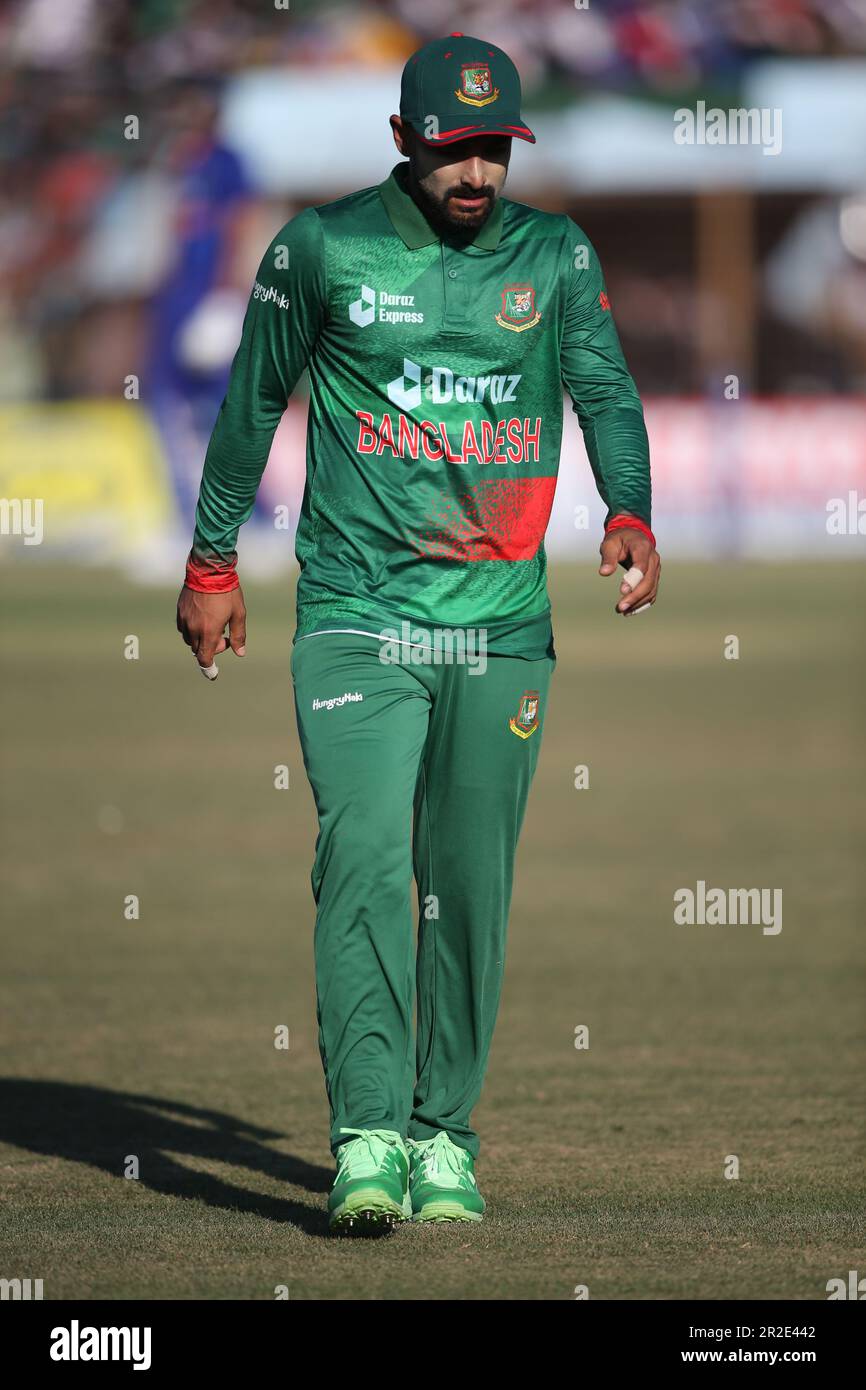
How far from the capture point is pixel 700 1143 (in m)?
6.14

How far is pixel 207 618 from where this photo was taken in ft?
17.2

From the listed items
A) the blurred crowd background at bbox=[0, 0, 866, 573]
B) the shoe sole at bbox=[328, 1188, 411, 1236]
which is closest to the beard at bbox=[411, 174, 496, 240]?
the shoe sole at bbox=[328, 1188, 411, 1236]

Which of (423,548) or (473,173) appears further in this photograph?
(423,548)

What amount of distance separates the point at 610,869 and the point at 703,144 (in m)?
32.1

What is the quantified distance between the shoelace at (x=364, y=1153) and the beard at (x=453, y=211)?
72.3 inches

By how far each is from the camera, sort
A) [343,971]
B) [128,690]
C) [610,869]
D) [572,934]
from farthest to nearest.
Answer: [128,690], [610,869], [572,934], [343,971]

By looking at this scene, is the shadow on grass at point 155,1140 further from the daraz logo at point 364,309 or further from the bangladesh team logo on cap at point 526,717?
the daraz logo at point 364,309

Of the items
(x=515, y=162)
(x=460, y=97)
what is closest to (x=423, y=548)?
(x=460, y=97)

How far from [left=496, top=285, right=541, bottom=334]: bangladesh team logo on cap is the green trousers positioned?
2.28ft

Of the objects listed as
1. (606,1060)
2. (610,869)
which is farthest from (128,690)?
(606,1060)

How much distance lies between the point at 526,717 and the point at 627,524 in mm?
467

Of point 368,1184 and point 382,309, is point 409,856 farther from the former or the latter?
point 382,309

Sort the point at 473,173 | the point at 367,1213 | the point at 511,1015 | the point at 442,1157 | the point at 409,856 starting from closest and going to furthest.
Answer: the point at 367,1213 → the point at 473,173 → the point at 409,856 → the point at 442,1157 → the point at 511,1015

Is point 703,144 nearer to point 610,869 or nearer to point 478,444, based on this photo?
point 610,869
